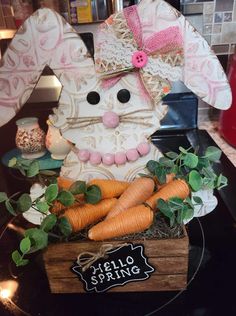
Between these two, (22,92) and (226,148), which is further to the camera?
(226,148)

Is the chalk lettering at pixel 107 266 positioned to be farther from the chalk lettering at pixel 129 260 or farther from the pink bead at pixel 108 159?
the pink bead at pixel 108 159

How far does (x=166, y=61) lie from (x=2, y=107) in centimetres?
36

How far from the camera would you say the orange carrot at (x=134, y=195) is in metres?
0.58

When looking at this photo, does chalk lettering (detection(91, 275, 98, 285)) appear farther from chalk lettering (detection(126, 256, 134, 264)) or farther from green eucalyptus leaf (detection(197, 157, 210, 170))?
green eucalyptus leaf (detection(197, 157, 210, 170))

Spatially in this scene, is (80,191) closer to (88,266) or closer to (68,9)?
(88,266)

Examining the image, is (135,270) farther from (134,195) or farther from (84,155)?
(84,155)

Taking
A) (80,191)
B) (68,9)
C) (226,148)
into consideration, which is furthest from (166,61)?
(68,9)

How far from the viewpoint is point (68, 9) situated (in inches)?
43.7

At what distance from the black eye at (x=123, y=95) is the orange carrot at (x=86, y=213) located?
0.22 meters

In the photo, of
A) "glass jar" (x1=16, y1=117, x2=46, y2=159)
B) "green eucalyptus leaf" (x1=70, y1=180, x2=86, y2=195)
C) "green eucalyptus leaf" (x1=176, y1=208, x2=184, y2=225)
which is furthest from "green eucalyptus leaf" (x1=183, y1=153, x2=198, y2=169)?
"glass jar" (x1=16, y1=117, x2=46, y2=159)

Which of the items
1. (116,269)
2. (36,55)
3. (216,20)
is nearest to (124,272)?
(116,269)

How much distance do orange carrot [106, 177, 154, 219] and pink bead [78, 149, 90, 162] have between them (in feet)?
0.42

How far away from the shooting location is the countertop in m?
1.01

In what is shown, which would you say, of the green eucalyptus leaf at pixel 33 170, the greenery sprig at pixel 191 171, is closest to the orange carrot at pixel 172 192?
the greenery sprig at pixel 191 171
